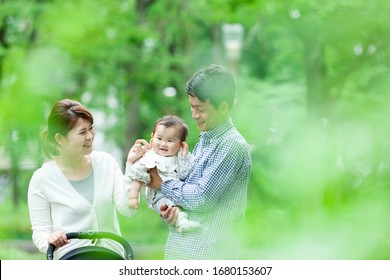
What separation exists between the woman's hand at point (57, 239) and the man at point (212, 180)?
25cm

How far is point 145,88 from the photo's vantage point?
22.1ft

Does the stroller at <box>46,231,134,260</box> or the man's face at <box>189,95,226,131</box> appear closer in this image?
the man's face at <box>189,95,226,131</box>

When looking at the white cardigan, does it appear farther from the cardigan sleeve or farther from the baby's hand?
the baby's hand

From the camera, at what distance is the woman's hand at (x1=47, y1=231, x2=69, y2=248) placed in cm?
199

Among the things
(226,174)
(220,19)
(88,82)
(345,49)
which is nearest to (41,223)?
(226,174)

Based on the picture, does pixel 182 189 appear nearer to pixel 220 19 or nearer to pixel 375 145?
pixel 375 145

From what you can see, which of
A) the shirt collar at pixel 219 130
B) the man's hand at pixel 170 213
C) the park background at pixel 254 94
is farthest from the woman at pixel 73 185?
the park background at pixel 254 94

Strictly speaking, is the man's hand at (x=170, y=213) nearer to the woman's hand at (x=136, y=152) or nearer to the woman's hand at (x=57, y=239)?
the woman's hand at (x=136, y=152)

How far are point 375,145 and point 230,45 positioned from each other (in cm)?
160

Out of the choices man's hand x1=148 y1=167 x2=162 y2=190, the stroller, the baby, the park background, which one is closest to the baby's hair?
the baby

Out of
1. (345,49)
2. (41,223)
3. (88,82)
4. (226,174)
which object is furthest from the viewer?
(88,82)

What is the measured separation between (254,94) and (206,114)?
3538 millimetres

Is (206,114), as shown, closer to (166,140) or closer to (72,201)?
(166,140)

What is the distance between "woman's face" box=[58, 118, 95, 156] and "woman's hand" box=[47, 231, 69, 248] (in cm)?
20
